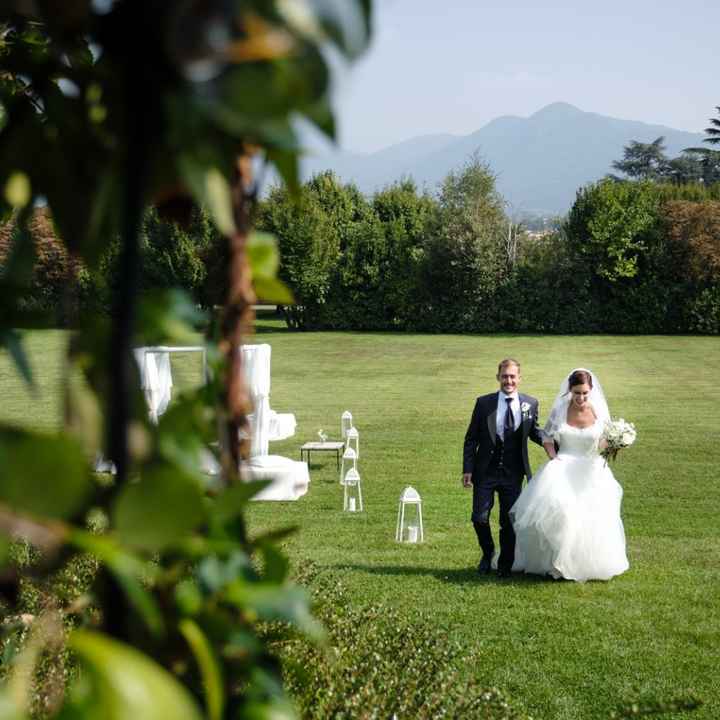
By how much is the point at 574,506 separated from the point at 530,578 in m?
0.79

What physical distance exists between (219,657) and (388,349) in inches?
1402

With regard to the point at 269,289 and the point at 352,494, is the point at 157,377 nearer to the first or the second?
the point at 352,494

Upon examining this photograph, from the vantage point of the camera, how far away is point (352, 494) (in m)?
14.1

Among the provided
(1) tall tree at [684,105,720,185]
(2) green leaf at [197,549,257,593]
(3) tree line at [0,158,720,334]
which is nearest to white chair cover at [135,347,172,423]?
(2) green leaf at [197,549,257,593]

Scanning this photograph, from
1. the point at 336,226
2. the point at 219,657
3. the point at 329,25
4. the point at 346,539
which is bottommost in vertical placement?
the point at 346,539

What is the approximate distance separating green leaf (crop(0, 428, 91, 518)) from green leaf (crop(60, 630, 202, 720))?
6cm

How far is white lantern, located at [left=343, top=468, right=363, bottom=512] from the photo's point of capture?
42.0ft

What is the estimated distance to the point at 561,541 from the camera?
9727 millimetres

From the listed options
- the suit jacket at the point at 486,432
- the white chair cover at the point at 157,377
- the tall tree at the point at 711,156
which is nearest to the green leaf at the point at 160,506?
the suit jacket at the point at 486,432

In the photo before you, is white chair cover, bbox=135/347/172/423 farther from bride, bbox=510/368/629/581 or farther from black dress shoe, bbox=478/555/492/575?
bride, bbox=510/368/629/581

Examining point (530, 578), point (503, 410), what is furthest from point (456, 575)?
point (503, 410)

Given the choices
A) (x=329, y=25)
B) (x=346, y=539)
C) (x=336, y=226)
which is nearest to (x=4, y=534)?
(x=329, y=25)

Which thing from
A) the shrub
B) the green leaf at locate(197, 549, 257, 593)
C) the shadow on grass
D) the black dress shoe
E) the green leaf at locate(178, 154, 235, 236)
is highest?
the green leaf at locate(178, 154, 235, 236)

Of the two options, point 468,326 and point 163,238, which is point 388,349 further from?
point 163,238
